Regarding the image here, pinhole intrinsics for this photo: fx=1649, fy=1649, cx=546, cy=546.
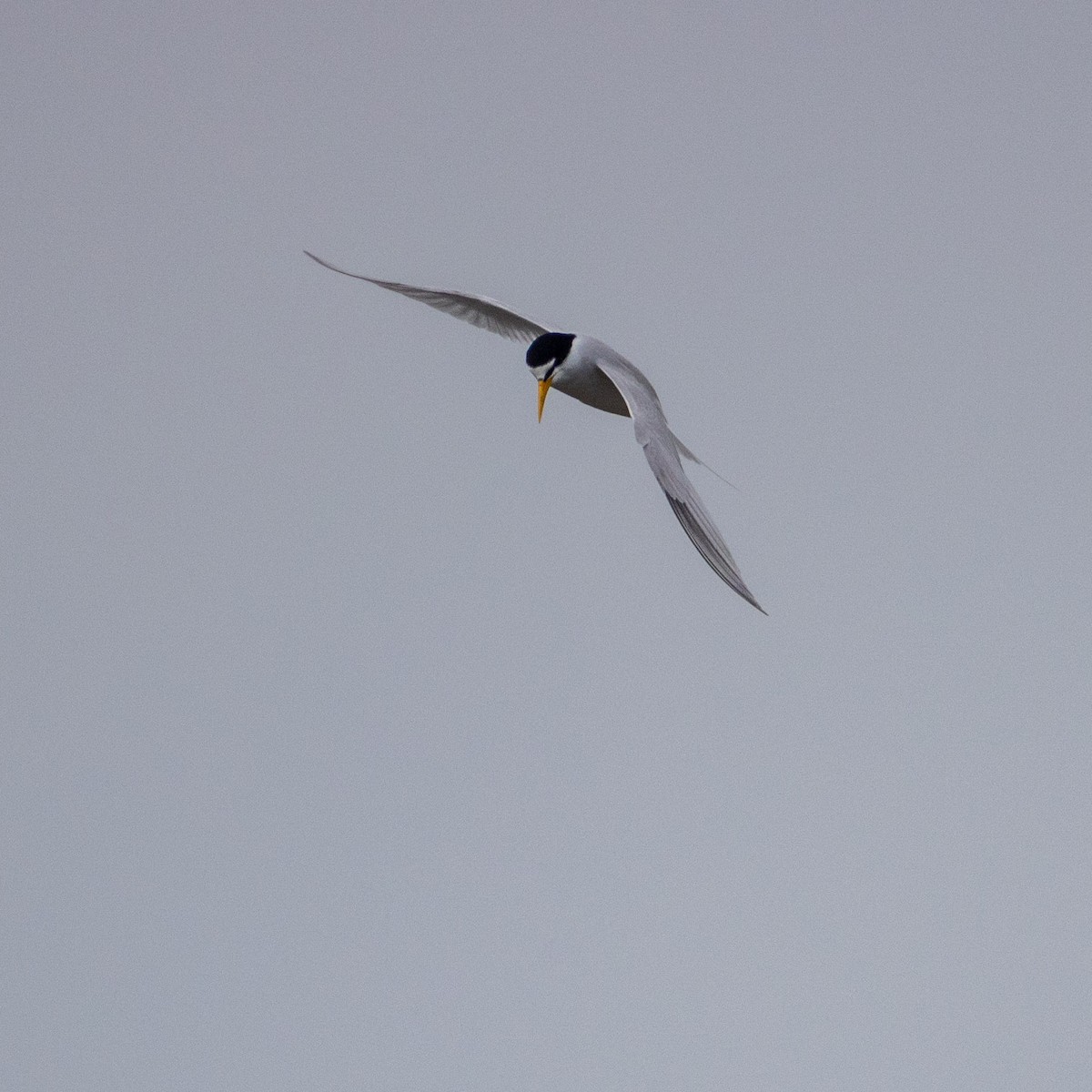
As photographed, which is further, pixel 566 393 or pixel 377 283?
pixel 377 283

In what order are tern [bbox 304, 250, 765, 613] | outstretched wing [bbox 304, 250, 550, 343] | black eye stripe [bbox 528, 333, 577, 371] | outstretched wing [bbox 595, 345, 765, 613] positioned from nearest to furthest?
outstretched wing [bbox 595, 345, 765, 613], tern [bbox 304, 250, 765, 613], black eye stripe [bbox 528, 333, 577, 371], outstretched wing [bbox 304, 250, 550, 343]

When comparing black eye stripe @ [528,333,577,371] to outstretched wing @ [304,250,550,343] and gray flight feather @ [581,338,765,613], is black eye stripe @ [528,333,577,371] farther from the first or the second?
outstretched wing @ [304,250,550,343]

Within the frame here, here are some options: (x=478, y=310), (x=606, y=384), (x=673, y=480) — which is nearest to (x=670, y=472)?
(x=673, y=480)

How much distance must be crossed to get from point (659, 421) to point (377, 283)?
153cm

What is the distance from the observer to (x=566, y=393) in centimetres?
515

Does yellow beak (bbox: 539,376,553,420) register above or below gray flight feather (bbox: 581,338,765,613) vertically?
below

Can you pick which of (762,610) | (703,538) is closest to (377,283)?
(703,538)

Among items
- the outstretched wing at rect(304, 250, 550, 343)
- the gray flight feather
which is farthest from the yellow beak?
the outstretched wing at rect(304, 250, 550, 343)

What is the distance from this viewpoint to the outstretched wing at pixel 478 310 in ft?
19.1

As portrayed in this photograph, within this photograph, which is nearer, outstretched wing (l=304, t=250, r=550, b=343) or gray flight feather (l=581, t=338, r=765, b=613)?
gray flight feather (l=581, t=338, r=765, b=613)

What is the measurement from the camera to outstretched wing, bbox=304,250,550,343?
19.1 ft

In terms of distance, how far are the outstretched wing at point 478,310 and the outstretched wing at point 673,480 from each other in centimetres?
111

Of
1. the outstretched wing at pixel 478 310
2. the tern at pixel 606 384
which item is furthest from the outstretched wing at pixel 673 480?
the outstretched wing at pixel 478 310

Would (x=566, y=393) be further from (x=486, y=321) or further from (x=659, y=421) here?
(x=486, y=321)
